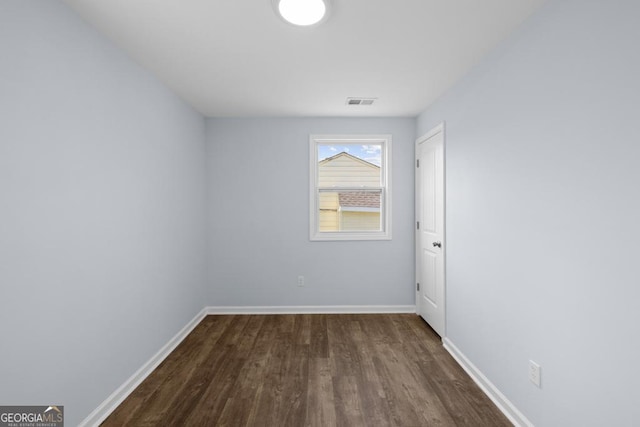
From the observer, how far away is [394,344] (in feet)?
10.7

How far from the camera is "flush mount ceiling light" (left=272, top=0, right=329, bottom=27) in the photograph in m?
1.83

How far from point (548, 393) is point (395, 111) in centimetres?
312

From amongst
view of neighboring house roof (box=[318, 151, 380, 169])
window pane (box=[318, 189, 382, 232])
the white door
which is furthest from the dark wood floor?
view of neighboring house roof (box=[318, 151, 380, 169])

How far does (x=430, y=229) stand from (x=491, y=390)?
1741 mm

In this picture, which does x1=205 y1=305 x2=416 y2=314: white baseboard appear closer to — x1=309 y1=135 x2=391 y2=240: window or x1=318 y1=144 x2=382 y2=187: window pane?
x1=309 y1=135 x2=391 y2=240: window

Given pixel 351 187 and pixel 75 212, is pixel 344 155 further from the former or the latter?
pixel 75 212

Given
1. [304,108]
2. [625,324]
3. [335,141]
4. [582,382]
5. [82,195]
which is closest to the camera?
[625,324]

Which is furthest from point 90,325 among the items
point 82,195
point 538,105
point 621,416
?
point 538,105

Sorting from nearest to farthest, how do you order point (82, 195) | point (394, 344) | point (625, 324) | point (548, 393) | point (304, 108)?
1. point (625, 324)
2. point (548, 393)
3. point (82, 195)
4. point (394, 344)
5. point (304, 108)

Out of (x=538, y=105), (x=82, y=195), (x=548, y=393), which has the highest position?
(x=538, y=105)

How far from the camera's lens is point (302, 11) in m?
1.91

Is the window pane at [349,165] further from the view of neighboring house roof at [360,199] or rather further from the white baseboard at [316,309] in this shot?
the white baseboard at [316,309]

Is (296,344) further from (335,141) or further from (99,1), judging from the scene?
(99,1)

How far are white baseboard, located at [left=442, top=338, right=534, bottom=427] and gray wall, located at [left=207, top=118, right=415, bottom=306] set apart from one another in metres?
1.31
